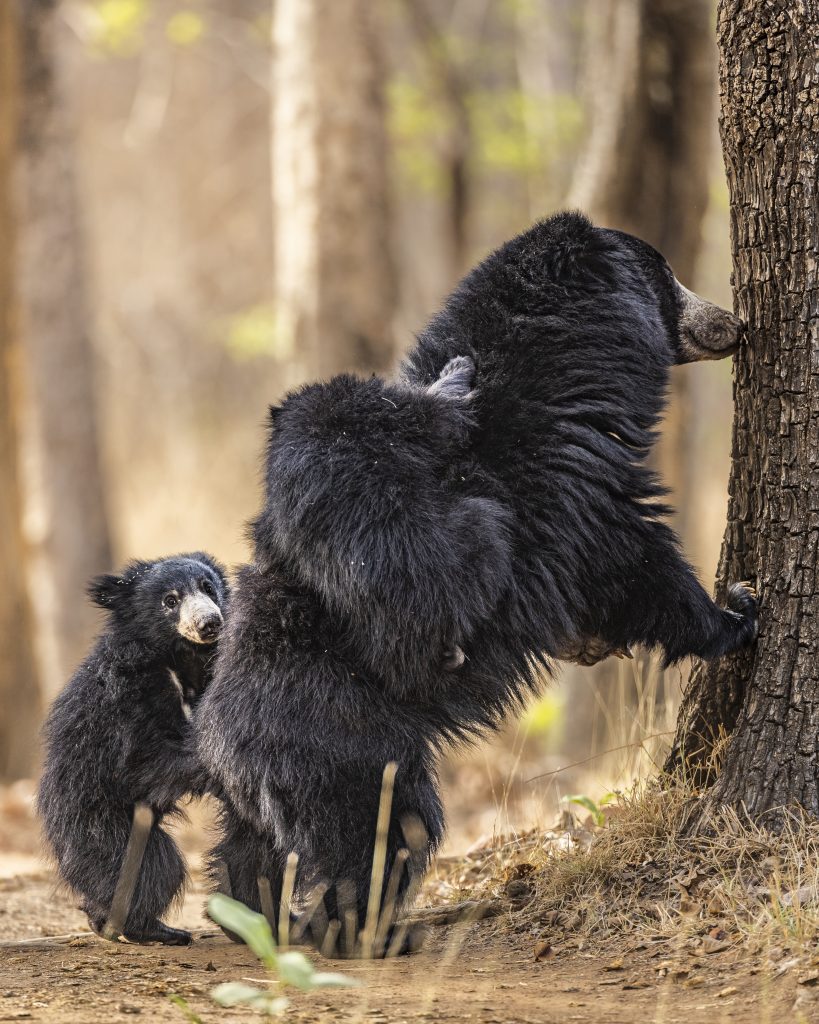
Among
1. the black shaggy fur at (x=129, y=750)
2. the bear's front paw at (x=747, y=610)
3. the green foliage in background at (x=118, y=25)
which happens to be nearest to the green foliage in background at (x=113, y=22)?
the green foliage in background at (x=118, y=25)

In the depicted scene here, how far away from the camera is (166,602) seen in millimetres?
4172

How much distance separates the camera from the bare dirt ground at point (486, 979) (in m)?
3.01

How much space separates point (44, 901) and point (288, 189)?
18.9 ft

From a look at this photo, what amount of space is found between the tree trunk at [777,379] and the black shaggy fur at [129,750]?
1737 mm

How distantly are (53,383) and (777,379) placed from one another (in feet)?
24.7

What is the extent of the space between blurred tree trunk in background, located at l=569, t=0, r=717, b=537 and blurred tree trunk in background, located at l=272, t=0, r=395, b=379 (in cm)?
177

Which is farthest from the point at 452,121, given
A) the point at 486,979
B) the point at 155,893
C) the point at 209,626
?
the point at 486,979

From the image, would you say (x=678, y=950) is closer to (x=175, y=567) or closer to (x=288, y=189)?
(x=175, y=567)

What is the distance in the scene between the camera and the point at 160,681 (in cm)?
414

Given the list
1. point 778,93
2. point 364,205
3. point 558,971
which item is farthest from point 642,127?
point 558,971

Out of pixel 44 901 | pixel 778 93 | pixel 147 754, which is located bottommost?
pixel 44 901

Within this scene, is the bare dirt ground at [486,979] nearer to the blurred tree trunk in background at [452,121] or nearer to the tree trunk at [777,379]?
the tree trunk at [777,379]

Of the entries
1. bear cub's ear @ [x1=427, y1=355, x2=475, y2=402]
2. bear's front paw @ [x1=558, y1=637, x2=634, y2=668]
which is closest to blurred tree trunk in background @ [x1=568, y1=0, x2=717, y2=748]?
bear's front paw @ [x1=558, y1=637, x2=634, y2=668]

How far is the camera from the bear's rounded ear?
4230 millimetres
